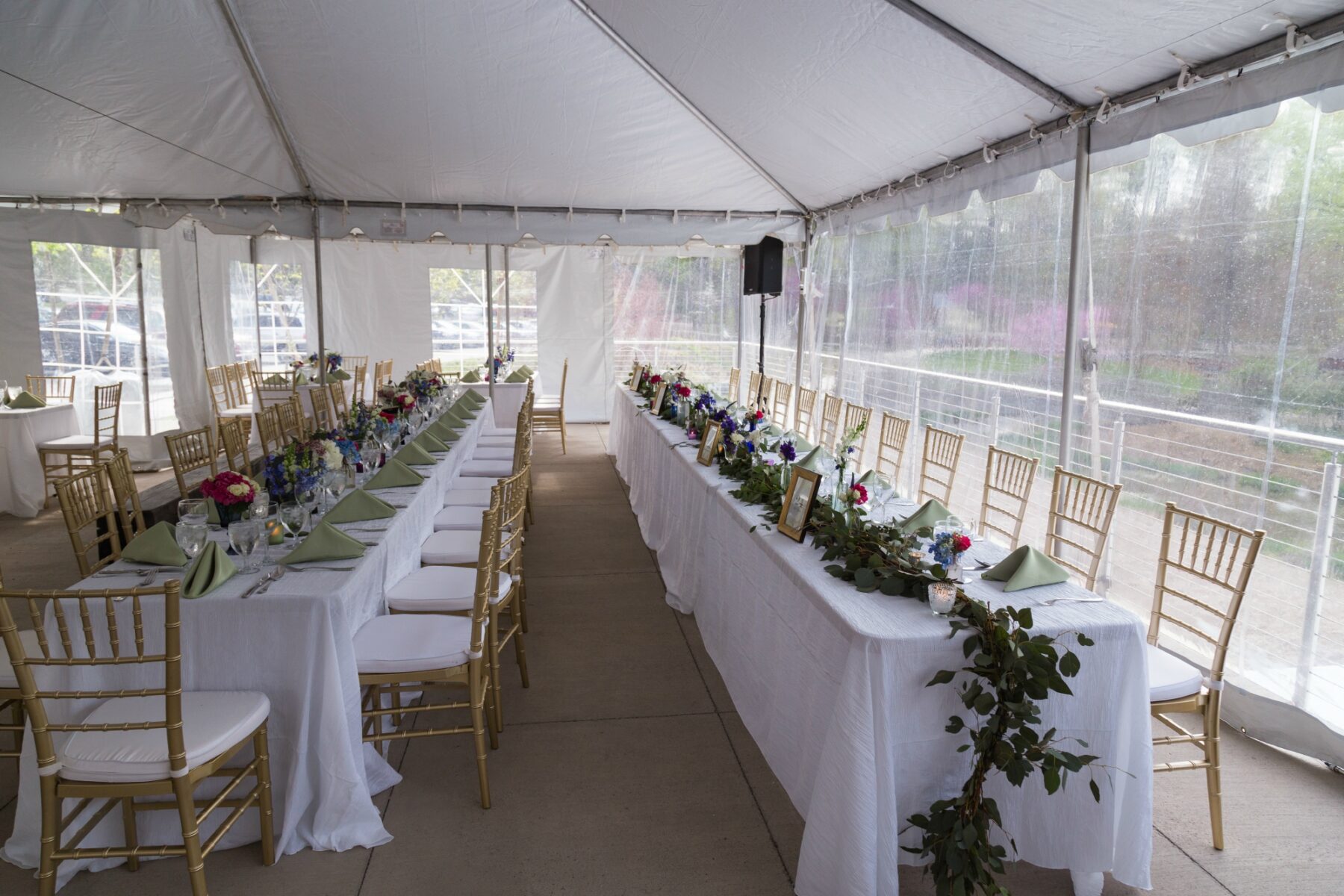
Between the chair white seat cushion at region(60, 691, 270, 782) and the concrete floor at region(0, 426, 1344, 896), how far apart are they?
50cm

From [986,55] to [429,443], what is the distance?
3.46 metres

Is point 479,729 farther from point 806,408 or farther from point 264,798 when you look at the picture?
point 806,408

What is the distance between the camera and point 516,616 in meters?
3.46

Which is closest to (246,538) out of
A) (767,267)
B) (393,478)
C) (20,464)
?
(393,478)

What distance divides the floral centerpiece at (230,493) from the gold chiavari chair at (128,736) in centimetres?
50

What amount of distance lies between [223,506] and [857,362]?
544 centimetres

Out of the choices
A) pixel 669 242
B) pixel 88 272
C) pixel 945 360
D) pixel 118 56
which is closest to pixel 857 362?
pixel 945 360

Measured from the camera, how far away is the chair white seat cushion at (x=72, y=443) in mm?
6371

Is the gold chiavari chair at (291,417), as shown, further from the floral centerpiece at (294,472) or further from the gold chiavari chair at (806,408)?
the gold chiavari chair at (806,408)

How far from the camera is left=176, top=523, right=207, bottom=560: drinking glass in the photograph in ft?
8.47

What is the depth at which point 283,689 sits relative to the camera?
92.4 inches

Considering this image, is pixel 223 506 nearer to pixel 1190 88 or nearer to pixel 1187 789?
pixel 1187 789

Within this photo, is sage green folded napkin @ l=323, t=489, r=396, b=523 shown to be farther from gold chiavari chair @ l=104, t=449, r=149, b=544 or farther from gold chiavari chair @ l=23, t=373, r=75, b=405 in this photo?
gold chiavari chair @ l=23, t=373, r=75, b=405

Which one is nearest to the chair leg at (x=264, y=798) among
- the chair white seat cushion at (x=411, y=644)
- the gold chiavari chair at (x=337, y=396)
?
the chair white seat cushion at (x=411, y=644)
